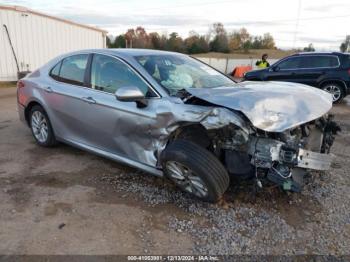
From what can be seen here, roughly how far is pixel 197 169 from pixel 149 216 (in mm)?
707

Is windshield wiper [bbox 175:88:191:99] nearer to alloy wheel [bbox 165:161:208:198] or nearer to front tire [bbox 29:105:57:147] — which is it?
alloy wheel [bbox 165:161:208:198]

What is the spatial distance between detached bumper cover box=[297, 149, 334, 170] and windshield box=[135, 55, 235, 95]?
4.73 ft

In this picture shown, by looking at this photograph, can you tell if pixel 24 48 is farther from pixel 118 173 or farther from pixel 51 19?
pixel 118 173

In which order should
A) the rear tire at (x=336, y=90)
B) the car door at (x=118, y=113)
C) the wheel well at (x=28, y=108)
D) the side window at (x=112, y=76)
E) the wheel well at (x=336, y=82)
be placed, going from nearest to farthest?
the car door at (x=118, y=113) < the side window at (x=112, y=76) < the wheel well at (x=28, y=108) < the wheel well at (x=336, y=82) < the rear tire at (x=336, y=90)

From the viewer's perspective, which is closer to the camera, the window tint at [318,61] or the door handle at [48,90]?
the door handle at [48,90]

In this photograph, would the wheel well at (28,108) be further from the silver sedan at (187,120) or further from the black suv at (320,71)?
the black suv at (320,71)

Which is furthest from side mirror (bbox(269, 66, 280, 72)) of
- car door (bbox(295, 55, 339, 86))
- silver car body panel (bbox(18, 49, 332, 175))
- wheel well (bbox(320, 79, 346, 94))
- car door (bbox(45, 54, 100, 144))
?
car door (bbox(45, 54, 100, 144))

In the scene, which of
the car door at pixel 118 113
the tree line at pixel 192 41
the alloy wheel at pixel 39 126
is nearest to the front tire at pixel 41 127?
the alloy wheel at pixel 39 126

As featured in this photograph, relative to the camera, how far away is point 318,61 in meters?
10.5

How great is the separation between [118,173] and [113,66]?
139 centimetres

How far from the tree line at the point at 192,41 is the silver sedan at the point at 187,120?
5147 centimetres

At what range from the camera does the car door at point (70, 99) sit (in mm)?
4133

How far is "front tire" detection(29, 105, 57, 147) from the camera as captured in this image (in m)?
4.83

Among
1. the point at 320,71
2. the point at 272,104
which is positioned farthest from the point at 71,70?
the point at 320,71
